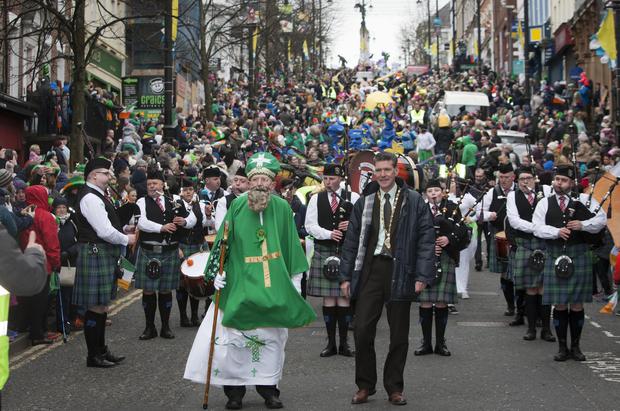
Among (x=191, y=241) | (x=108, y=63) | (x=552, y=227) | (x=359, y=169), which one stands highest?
(x=108, y=63)

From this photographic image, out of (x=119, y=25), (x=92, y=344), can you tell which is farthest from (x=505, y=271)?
(x=119, y=25)

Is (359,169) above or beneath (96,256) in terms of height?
above

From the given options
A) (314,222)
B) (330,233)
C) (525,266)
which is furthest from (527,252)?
(314,222)

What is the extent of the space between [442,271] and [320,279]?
1239mm

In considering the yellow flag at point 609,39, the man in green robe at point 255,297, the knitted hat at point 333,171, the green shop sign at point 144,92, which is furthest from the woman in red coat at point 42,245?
the green shop sign at point 144,92

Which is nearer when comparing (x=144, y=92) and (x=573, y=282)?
(x=573, y=282)

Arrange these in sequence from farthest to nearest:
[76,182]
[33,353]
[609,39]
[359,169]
Result: [609,39], [359,169], [76,182], [33,353]

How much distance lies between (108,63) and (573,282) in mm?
34245

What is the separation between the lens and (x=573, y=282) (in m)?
10.8

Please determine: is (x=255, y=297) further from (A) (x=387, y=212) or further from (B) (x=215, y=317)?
(A) (x=387, y=212)

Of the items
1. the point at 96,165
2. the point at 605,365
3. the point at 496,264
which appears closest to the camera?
the point at 605,365

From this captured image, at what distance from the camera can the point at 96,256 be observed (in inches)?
432

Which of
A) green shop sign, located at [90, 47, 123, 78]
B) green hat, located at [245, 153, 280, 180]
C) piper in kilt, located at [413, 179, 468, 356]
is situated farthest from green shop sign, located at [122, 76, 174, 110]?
green hat, located at [245, 153, 280, 180]

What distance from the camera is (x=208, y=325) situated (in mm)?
9047
